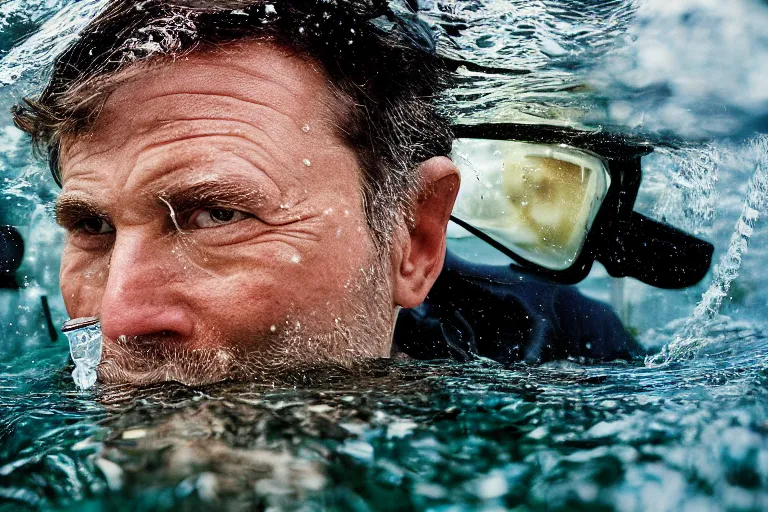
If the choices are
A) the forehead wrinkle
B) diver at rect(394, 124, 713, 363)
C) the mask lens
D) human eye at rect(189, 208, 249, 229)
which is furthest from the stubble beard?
the mask lens

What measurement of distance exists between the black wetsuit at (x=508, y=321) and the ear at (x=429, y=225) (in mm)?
618

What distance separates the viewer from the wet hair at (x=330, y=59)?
210 cm

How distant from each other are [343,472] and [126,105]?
147cm

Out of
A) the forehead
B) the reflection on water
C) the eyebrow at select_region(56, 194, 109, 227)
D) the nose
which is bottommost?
the reflection on water

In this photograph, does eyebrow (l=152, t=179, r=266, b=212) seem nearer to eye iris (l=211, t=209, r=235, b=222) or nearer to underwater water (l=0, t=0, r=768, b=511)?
eye iris (l=211, t=209, r=235, b=222)

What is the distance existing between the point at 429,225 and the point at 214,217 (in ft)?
2.70

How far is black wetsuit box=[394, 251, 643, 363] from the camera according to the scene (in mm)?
3182

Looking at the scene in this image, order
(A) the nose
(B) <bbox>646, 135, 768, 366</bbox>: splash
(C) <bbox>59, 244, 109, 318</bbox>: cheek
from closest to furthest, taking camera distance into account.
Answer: (A) the nose
(C) <bbox>59, 244, 109, 318</bbox>: cheek
(B) <bbox>646, 135, 768, 366</bbox>: splash

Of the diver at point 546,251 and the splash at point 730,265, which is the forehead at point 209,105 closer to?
the diver at point 546,251

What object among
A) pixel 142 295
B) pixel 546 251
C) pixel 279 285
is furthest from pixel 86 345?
pixel 546 251

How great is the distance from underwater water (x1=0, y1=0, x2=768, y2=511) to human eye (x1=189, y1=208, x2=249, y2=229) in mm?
493

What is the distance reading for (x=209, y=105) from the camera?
2066 mm

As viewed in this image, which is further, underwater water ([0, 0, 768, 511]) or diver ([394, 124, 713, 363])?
diver ([394, 124, 713, 363])

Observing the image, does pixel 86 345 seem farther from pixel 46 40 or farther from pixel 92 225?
pixel 46 40
